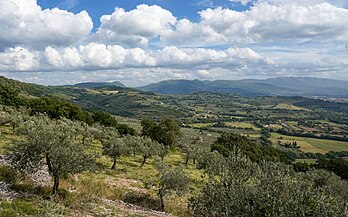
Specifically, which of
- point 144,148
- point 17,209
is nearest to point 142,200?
point 17,209

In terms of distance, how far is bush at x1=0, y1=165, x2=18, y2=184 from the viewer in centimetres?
3004

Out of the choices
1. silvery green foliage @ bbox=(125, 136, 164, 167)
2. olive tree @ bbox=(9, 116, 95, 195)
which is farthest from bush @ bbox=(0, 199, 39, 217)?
silvery green foliage @ bbox=(125, 136, 164, 167)

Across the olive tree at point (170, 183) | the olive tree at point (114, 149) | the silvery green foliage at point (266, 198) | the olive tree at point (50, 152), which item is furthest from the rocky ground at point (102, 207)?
the olive tree at point (114, 149)

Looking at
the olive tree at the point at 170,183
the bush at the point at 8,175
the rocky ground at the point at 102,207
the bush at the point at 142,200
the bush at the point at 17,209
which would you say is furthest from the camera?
the olive tree at the point at 170,183

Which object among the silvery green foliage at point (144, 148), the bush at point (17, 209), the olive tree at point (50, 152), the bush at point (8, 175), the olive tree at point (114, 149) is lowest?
the silvery green foliage at point (144, 148)

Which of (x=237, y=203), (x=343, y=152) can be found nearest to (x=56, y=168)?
(x=237, y=203)

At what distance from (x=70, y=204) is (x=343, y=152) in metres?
183

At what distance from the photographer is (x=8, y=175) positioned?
30.7 metres

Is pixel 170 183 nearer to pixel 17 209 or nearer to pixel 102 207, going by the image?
pixel 102 207

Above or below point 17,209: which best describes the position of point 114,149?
below

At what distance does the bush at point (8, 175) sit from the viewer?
30042mm

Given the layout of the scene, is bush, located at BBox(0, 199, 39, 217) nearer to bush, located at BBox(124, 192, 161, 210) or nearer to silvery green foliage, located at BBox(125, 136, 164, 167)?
bush, located at BBox(124, 192, 161, 210)

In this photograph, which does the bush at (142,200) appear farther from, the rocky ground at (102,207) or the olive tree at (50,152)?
the olive tree at (50,152)

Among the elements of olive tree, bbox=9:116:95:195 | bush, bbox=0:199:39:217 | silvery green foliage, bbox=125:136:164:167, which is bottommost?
silvery green foliage, bbox=125:136:164:167
